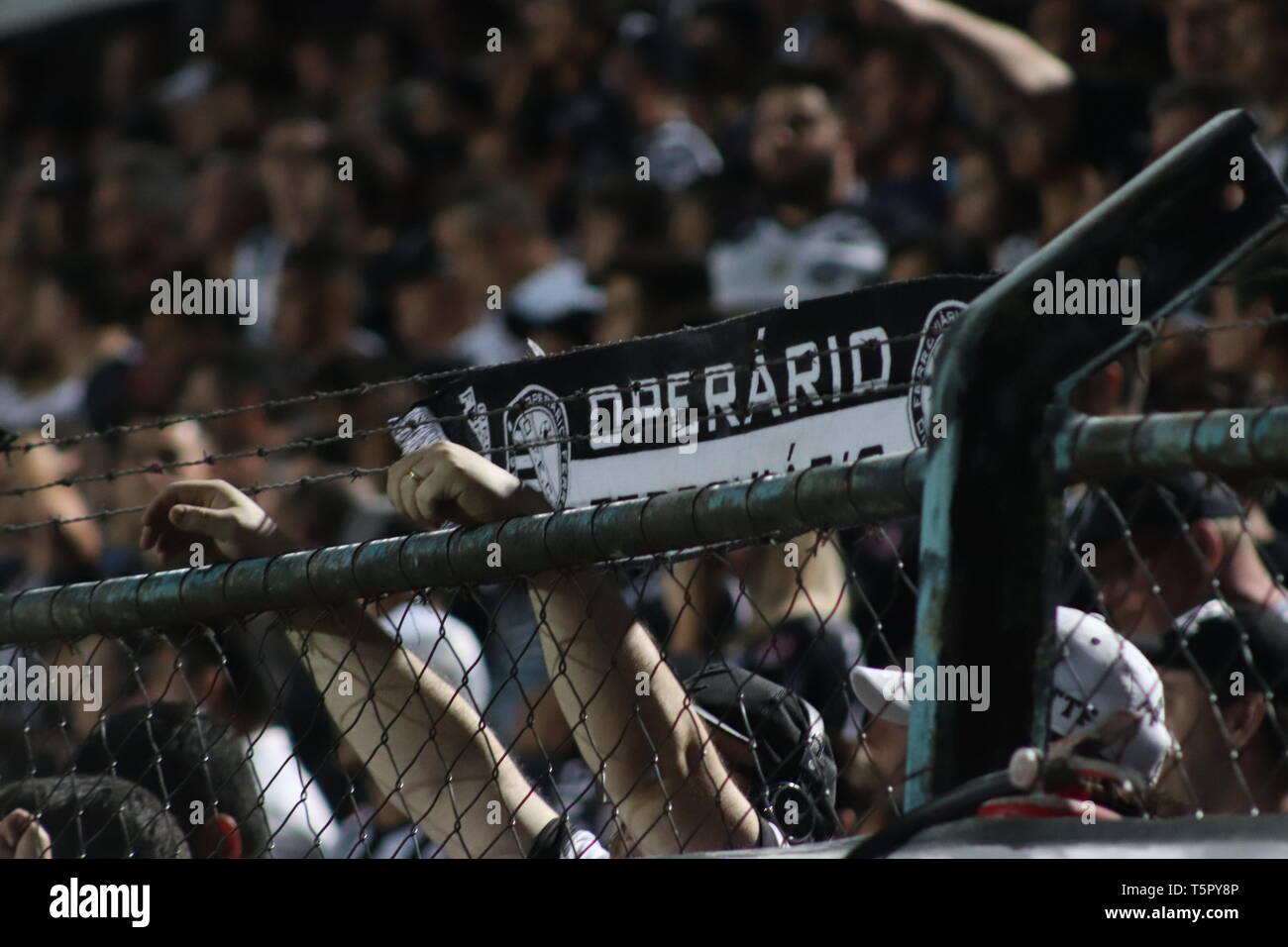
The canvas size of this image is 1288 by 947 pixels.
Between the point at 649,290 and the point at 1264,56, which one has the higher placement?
the point at 1264,56

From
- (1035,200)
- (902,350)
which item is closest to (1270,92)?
(1035,200)

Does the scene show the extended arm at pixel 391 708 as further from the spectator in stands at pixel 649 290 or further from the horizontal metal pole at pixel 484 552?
the spectator in stands at pixel 649 290

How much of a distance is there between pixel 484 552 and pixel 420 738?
1.96 feet

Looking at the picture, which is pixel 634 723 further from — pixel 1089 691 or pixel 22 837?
pixel 22 837

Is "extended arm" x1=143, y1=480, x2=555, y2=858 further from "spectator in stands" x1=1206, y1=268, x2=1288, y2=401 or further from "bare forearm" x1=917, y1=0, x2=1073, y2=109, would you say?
"bare forearm" x1=917, y1=0, x2=1073, y2=109

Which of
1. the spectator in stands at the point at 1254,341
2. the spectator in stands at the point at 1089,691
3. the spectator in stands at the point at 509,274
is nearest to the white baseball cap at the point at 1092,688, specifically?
the spectator in stands at the point at 1089,691

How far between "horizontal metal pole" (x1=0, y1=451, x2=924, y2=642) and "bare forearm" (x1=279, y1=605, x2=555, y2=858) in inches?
8.1

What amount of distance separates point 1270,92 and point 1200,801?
8.04 ft

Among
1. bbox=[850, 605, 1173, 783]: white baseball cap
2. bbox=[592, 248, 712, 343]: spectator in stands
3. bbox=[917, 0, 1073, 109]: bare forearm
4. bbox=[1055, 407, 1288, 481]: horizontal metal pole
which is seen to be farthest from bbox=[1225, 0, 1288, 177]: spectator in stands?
bbox=[1055, 407, 1288, 481]: horizontal metal pole

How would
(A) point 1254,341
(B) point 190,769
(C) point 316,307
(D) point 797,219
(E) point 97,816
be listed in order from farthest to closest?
(C) point 316,307 < (D) point 797,219 < (A) point 1254,341 < (B) point 190,769 < (E) point 97,816

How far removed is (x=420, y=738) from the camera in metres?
2.36

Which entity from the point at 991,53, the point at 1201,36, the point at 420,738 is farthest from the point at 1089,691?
the point at 991,53
